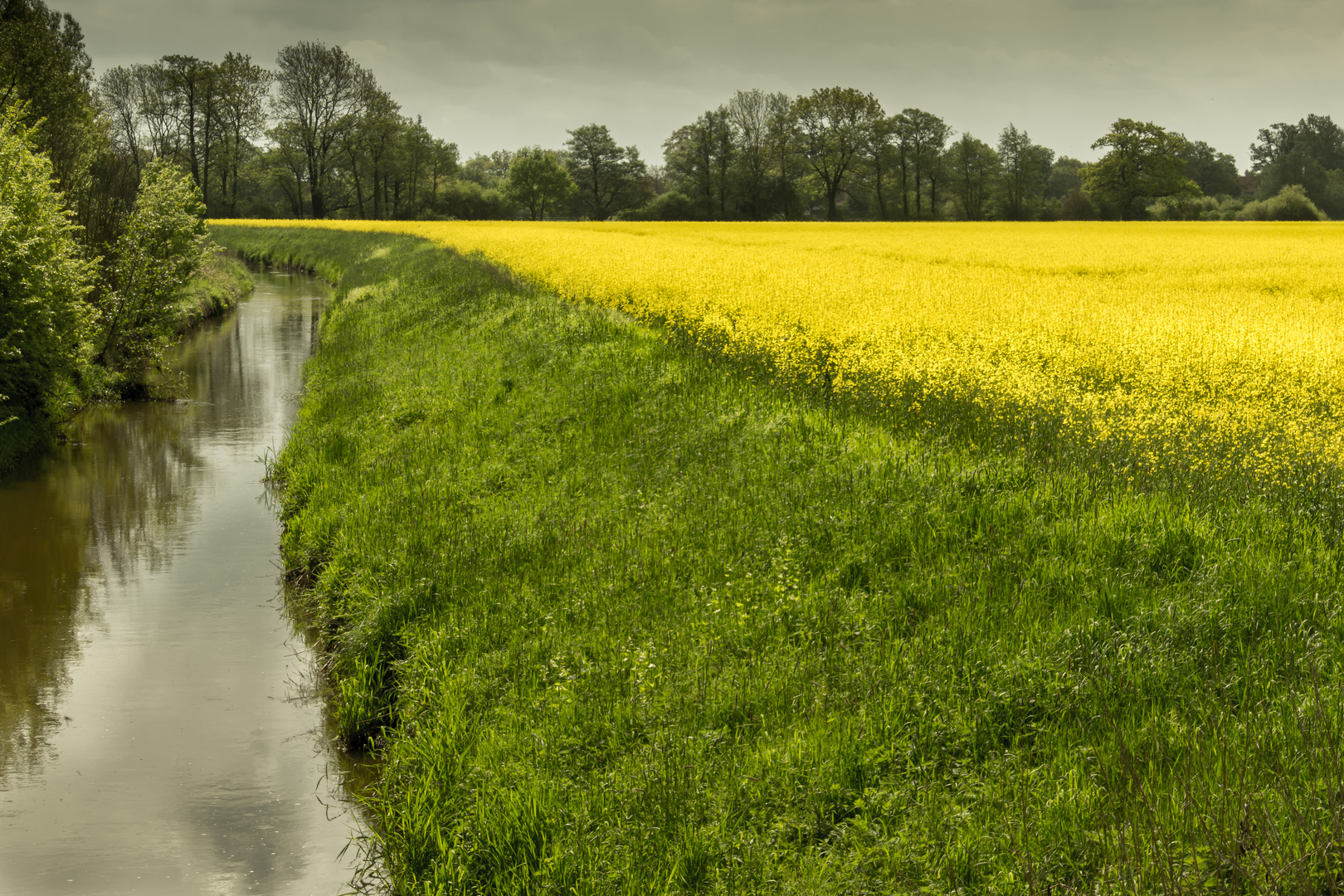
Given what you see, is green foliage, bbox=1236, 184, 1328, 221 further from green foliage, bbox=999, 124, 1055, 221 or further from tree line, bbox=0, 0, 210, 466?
tree line, bbox=0, 0, 210, 466

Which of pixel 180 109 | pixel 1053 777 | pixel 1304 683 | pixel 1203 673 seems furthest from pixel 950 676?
pixel 180 109

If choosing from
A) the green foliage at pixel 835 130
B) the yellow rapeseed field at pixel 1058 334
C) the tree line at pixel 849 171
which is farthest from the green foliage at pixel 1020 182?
the yellow rapeseed field at pixel 1058 334

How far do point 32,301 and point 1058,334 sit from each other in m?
13.5

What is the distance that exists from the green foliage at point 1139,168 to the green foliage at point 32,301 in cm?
8353

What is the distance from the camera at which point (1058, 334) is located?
13258mm

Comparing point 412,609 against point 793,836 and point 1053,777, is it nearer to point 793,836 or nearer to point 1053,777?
point 793,836

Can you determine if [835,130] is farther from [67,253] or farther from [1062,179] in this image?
[67,253]

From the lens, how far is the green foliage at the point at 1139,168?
3127 inches

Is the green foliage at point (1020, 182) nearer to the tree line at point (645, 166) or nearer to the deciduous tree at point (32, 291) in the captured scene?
the tree line at point (645, 166)

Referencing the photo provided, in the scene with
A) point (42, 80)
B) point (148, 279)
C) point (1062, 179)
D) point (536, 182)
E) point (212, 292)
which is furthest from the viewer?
point (1062, 179)

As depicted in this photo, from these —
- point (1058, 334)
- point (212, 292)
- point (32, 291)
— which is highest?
point (212, 292)

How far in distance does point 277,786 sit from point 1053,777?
435 cm

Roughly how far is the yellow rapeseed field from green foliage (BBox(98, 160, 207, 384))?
7.28 metres

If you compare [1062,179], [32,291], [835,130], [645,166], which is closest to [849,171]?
[835,130]
